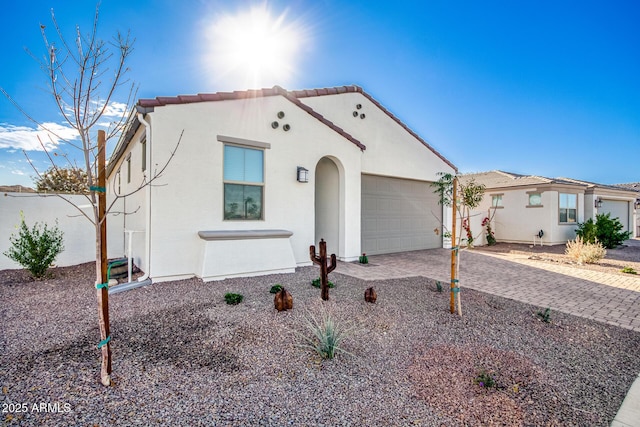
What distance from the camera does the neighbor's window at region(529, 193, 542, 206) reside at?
14.4 meters

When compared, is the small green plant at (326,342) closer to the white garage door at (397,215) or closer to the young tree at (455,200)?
the young tree at (455,200)

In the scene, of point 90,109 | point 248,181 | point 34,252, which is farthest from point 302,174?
point 34,252

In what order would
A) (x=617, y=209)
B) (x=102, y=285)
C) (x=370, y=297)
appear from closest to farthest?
(x=102, y=285), (x=370, y=297), (x=617, y=209)

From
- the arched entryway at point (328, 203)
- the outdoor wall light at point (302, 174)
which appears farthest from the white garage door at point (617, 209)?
the outdoor wall light at point (302, 174)

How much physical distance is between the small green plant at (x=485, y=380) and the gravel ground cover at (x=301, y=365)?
3 cm

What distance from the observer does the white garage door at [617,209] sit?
17595 mm

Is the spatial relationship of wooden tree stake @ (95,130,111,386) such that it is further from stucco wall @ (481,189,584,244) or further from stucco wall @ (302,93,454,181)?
stucco wall @ (481,189,584,244)

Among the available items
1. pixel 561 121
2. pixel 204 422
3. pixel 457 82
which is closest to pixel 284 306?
pixel 204 422

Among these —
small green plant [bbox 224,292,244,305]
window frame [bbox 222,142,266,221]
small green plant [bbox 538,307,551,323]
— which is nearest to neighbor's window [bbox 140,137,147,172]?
window frame [bbox 222,142,266,221]

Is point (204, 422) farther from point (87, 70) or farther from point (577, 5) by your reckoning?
point (577, 5)

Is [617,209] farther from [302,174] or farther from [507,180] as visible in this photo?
[302,174]

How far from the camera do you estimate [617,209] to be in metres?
18.3

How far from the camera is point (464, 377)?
2.82m

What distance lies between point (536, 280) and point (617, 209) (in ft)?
58.0
